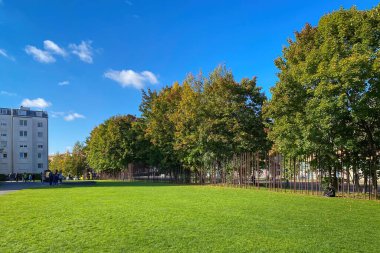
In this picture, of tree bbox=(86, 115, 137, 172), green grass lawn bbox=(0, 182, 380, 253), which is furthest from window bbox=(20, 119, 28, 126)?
green grass lawn bbox=(0, 182, 380, 253)

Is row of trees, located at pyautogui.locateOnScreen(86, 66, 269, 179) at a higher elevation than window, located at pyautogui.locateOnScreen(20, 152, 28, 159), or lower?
higher

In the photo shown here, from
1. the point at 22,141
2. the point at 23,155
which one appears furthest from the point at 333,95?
the point at 23,155

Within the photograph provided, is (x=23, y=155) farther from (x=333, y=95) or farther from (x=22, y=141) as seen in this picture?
(x=333, y=95)

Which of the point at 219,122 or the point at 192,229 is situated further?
the point at 219,122

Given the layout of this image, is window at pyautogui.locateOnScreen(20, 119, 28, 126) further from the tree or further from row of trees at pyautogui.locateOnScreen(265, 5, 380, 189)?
row of trees at pyautogui.locateOnScreen(265, 5, 380, 189)

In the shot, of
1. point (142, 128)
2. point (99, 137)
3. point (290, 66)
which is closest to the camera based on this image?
point (290, 66)

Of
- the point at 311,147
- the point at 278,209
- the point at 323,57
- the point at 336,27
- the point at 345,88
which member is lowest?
the point at 278,209

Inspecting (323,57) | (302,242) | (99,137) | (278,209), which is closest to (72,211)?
(278,209)

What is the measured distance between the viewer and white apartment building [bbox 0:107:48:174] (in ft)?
262

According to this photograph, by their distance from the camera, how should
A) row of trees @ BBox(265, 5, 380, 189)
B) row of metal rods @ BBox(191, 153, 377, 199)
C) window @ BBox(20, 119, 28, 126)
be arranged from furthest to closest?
window @ BBox(20, 119, 28, 126) → row of metal rods @ BBox(191, 153, 377, 199) → row of trees @ BBox(265, 5, 380, 189)

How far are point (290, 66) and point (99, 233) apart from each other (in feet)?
46.5

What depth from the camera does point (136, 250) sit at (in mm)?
6039

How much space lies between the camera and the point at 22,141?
266 feet

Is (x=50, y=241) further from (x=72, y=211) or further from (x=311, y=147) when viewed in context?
(x=311, y=147)
